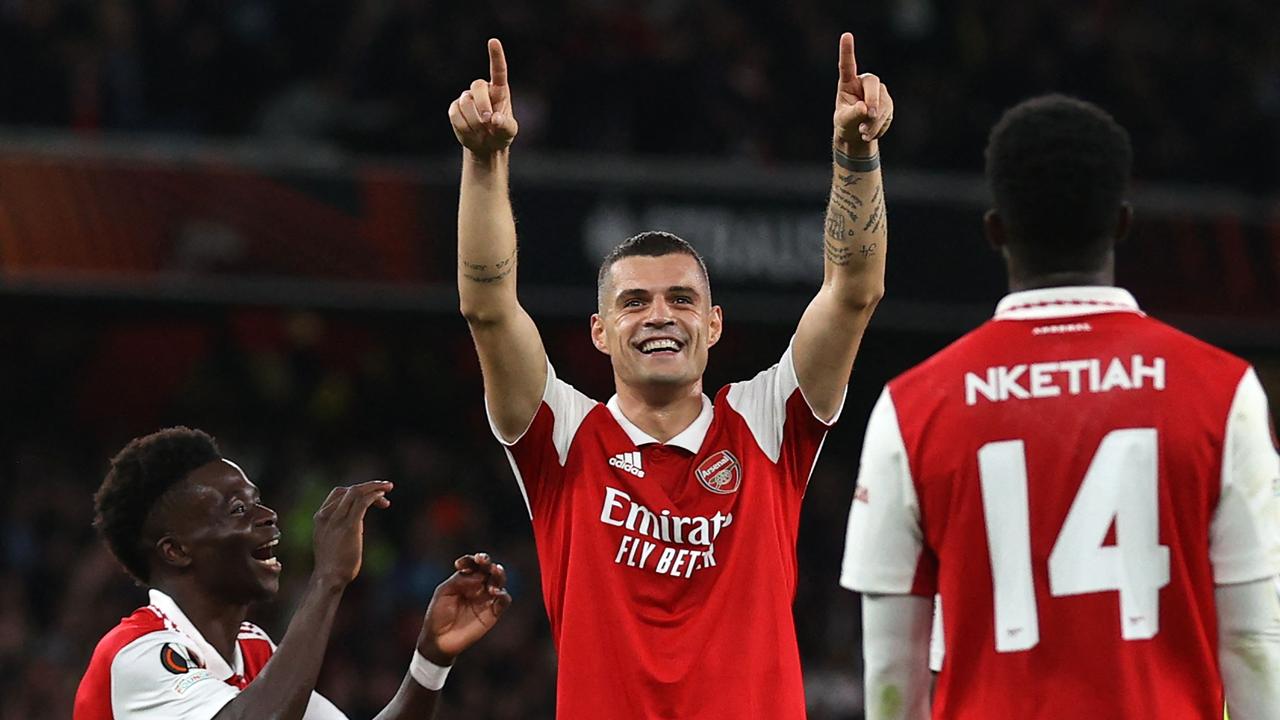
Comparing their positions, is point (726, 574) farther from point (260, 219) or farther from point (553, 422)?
point (260, 219)

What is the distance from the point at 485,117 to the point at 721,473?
1.03 m

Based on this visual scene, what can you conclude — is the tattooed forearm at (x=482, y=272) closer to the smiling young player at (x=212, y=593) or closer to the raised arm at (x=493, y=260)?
the raised arm at (x=493, y=260)

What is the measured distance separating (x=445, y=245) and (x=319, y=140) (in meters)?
1.12

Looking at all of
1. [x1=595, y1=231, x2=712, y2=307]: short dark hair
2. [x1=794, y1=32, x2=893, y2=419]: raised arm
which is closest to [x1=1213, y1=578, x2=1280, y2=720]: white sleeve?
[x1=794, y1=32, x2=893, y2=419]: raised arm

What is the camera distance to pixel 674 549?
439cm

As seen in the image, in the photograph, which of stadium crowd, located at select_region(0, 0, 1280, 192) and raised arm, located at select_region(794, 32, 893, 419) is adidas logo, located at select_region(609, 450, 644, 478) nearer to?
raised arm, located at select_region(794, 32, 893, 419)

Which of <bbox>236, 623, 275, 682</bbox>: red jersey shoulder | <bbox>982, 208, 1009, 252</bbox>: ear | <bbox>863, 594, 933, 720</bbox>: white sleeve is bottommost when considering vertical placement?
<bbox>863, 594, 933, 720</bbox>: white sleeve

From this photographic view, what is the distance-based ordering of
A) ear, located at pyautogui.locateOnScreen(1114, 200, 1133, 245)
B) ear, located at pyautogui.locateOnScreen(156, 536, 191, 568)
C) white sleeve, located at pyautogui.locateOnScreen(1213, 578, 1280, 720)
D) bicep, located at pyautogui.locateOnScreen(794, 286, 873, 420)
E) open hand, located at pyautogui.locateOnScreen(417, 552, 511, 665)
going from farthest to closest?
1. ear, located at pyautogui.locateOnScreen(156, 536, 191, 568)
2. open hand, located at pyautogui.locateOnScreen(417, 552, 511, 665)
3. bicep, located at pyautogui.locateOnScreen(794, 286, 873, 420)
4. ear, located at pyautogui.locateOnScreen(1114, 200, 1133, 245)
5. white sleeve, located at pyautogui.locateOnScreen(1213, 578, 1280, 720)

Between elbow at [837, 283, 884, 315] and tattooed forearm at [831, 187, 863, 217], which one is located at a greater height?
tattooed forearm at [831, 187, 863, 217]

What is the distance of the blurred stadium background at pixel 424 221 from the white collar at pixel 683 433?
738 centimetres

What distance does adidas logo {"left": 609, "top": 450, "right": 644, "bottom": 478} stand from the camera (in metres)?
4.54

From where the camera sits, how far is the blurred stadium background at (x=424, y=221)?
1232cm

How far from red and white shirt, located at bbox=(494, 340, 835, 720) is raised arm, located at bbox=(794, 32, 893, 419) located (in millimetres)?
80

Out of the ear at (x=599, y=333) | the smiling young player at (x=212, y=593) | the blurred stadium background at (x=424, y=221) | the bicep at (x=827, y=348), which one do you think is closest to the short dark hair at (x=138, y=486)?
the smiling young player at (x=212, y=593)
